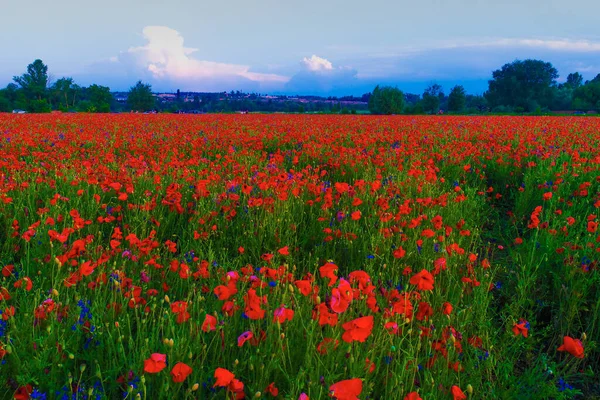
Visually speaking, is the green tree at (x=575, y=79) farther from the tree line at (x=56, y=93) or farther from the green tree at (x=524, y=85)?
the tree line at (x=56, y=93)

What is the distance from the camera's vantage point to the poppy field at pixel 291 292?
1.60 m

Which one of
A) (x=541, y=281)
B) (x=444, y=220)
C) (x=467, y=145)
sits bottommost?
(x=541, y=281)

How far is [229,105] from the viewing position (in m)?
104

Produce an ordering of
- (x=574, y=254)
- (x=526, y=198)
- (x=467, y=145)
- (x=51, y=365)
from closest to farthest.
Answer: (x=51, y=365) < (x=574, y=254) < (x=526, y=198) < (x=467, y=145)

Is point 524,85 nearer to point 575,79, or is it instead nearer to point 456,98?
point 456,98

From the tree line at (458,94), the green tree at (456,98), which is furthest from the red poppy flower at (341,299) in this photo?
the green tree at (456,98)

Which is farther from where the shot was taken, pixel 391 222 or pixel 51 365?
pixel 391 222

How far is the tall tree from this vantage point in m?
78.3

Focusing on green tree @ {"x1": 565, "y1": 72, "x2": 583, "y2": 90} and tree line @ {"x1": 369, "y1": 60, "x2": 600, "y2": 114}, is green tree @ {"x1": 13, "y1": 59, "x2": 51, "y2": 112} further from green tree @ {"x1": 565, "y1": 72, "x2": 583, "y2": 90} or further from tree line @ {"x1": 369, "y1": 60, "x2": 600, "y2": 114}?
green tree @ {"x1": 565, "y1": 72, "x2": 583, "y2": 90}

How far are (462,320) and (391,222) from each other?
4.49 feet

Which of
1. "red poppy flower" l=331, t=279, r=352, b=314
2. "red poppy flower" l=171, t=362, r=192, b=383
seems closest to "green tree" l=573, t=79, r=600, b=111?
"red poppy flower" l=331, t=279, r=352, b=314

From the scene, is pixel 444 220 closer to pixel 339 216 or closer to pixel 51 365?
pixel 339 216

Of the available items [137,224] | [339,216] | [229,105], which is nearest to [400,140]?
[339,216]

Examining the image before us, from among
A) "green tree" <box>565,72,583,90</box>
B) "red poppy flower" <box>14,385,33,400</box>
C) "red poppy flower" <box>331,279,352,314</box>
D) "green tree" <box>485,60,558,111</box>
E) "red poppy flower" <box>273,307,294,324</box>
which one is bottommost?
"red poppy flower" <box>14,385,33,400</box>
